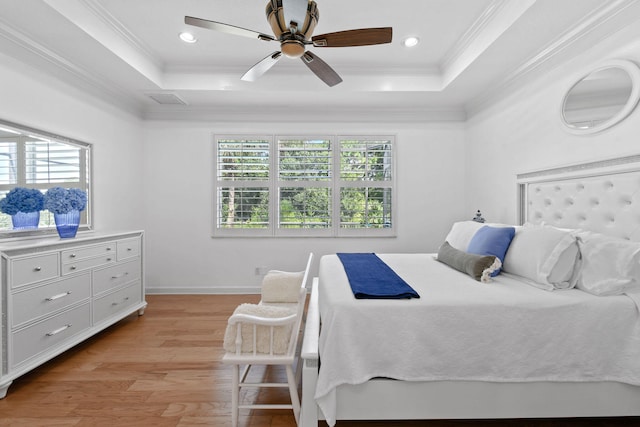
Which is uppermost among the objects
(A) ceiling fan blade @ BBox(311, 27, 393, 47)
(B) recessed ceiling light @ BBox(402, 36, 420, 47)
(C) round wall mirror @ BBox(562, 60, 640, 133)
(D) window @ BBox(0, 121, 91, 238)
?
(B) recessed ceiling light @ BBox(402, 36, 420, 47)

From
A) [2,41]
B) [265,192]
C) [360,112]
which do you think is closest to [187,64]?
[2,41]

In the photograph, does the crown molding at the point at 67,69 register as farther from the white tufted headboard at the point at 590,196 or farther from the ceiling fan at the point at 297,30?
the white tufted headboard at the point at 590,196

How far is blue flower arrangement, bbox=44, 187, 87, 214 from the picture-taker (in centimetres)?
245

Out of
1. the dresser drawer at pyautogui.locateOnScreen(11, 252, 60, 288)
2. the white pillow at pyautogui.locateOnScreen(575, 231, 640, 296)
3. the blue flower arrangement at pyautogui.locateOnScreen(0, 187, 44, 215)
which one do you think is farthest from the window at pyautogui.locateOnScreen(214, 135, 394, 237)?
the white pillow at pyautogui.locateOnScreen(575, 231, 640, 296)

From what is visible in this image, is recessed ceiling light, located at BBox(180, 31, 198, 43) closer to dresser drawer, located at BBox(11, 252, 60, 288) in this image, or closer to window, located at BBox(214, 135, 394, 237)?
window, located at BBox(214, 135, 394, 237)

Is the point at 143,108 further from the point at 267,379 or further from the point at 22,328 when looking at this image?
the point at 267,379

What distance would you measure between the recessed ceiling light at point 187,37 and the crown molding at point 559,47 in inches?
121

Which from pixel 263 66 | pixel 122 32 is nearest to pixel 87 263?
pixel 122 32

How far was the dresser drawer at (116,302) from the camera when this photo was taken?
2621 mm

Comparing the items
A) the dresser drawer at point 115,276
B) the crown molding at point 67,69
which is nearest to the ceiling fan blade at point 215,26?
the crown molding at point 67,69

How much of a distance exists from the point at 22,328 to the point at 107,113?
2376mm

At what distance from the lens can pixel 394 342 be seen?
1507 millimetres

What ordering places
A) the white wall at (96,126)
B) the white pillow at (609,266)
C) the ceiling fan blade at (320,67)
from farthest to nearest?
the white wall at (96,126) → the ceiling fan blade at (320,67) → the white pillow at (609,266)

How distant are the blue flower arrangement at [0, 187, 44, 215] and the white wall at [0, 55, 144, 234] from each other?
0.56 metres
